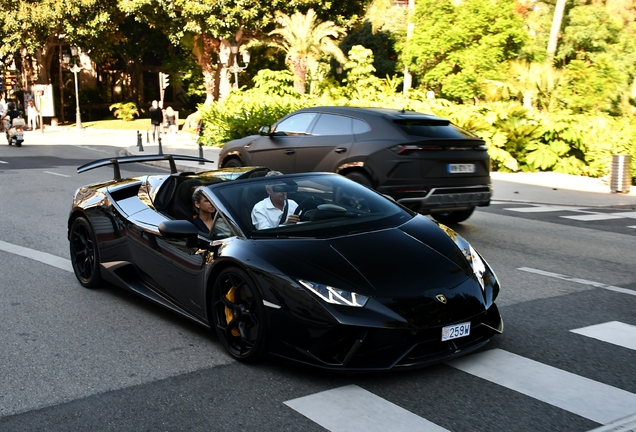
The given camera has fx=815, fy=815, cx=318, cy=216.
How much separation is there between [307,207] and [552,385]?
7.19 ft

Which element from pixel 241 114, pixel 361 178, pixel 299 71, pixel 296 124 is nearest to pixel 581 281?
pixel 361 178

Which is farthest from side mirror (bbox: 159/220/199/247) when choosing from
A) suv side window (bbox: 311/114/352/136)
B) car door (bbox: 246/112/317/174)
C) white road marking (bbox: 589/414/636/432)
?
car door (bbox: 246/112/317/174)

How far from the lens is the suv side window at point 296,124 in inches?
511

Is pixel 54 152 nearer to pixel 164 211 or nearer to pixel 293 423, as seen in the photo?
pixel 164 211

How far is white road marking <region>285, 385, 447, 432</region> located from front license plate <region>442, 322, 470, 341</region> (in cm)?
60

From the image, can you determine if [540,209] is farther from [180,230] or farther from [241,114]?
[241,114]

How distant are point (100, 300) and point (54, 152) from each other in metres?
22.9

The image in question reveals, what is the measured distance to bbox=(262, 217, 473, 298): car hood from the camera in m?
5.06

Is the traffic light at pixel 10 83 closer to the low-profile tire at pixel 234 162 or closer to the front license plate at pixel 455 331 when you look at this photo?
the low-profile tire at pixel 234 162

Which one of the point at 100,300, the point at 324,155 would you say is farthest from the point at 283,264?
the point at 324,155

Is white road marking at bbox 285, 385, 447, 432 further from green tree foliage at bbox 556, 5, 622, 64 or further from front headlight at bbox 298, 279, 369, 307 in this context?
green tree foliage at bbox 556, 5, 622, 64

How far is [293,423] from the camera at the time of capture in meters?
4.37

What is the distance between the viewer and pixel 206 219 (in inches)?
242

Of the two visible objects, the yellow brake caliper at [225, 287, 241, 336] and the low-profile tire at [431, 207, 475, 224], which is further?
the low-profile tire at [431, 207, 475, 224]
